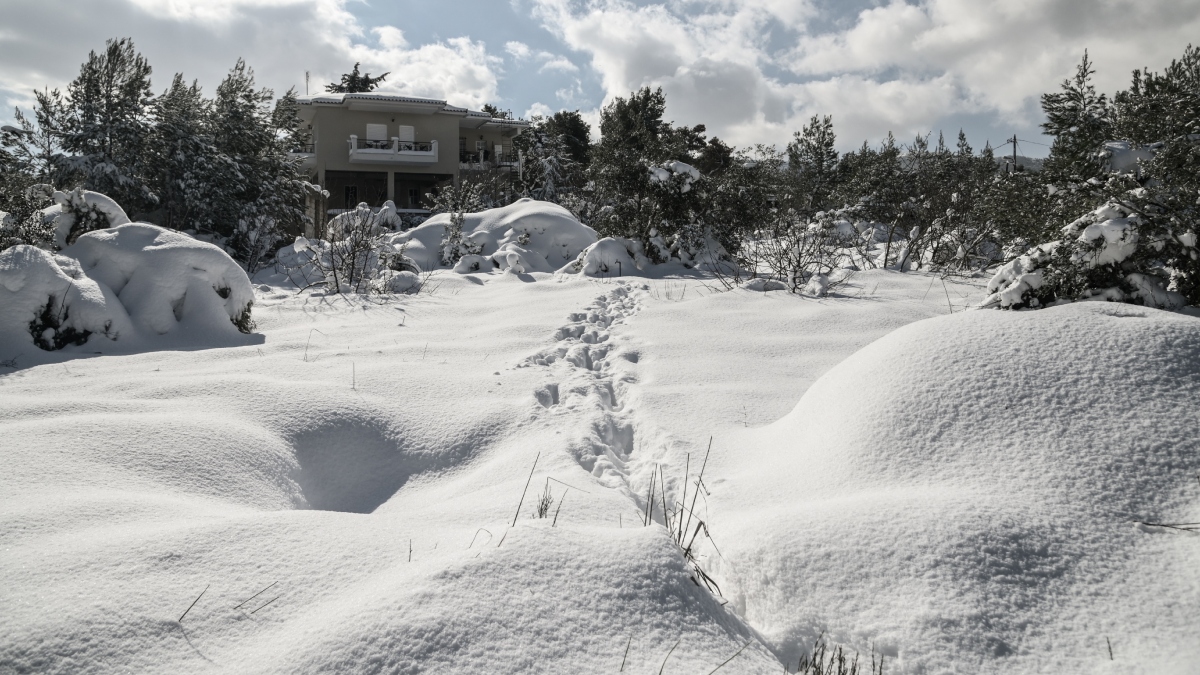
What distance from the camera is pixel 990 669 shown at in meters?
1.63

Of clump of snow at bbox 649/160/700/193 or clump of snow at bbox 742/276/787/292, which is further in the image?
clump of snow at bbox 649/160/700/193

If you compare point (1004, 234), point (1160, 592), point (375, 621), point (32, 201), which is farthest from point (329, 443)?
point (1004, 234)

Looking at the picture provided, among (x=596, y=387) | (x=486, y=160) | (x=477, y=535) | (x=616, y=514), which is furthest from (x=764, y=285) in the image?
(x=486, y=160)

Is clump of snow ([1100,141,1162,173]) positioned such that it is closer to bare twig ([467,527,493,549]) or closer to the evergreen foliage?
bare twig ([467,527,493,549])

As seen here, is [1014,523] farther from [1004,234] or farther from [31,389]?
[1004,234]

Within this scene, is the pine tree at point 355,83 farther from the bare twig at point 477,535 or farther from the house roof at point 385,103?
the bare twig at point 477,535

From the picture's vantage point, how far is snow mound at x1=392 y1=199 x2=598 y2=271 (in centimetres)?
1157

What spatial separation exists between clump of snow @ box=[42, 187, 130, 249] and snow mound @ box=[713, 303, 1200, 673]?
6494 mm

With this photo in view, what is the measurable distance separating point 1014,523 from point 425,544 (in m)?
1.81

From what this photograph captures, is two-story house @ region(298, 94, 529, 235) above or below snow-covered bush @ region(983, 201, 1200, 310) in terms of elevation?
above

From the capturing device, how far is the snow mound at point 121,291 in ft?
15.4

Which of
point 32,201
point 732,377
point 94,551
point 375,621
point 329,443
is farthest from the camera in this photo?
point 32,201

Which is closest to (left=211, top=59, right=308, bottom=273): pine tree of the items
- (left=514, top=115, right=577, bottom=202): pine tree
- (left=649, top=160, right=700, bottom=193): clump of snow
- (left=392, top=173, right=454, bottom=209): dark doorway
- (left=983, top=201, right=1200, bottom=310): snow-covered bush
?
(left=649, top=160, right=700, bottom=193): clump of snow

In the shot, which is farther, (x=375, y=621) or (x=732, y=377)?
(x=732, y=377)
